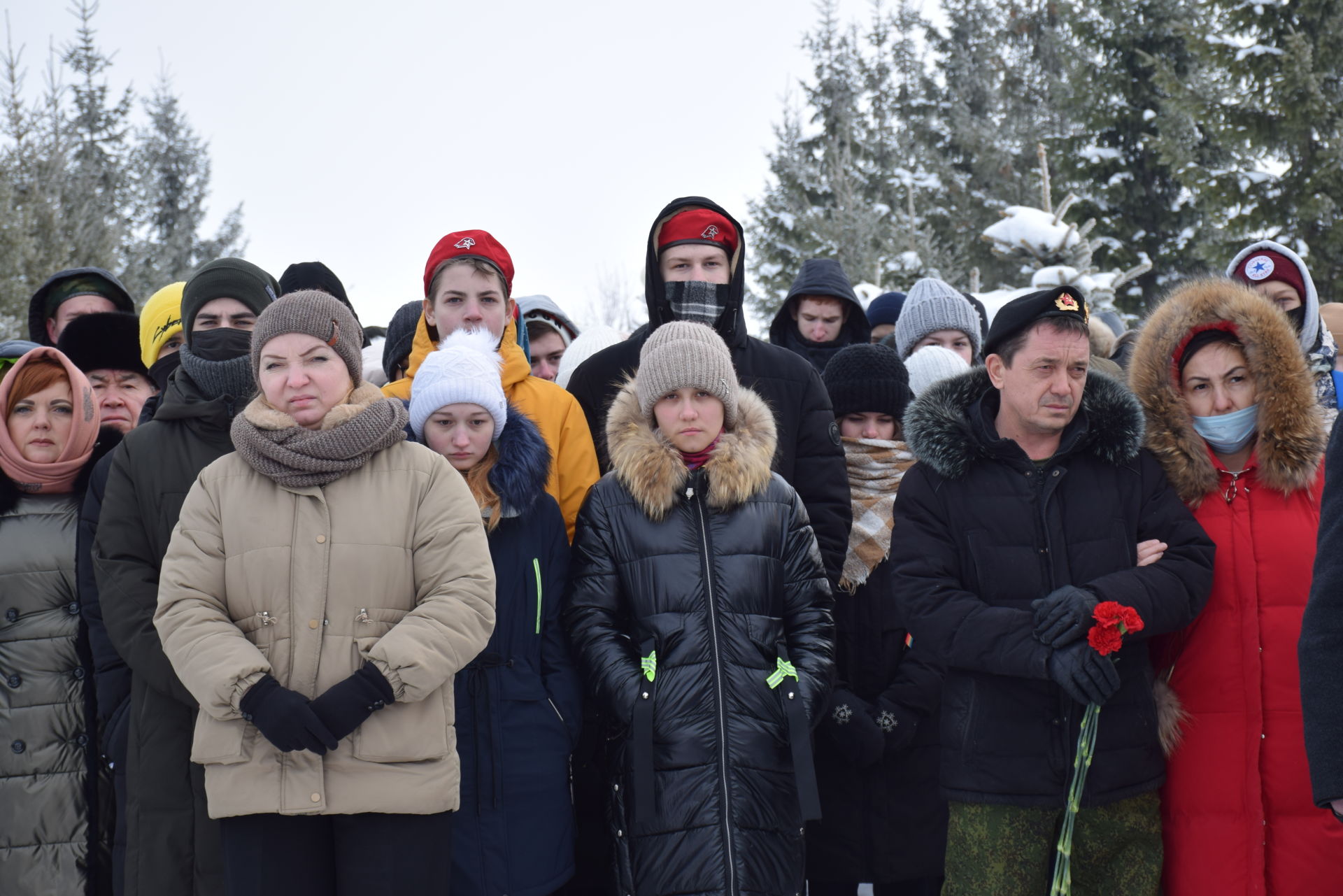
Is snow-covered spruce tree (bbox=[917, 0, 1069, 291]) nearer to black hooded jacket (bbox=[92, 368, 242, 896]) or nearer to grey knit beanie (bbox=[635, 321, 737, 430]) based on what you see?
grey knit beanie (bbox=[635, 321, 737, 430])

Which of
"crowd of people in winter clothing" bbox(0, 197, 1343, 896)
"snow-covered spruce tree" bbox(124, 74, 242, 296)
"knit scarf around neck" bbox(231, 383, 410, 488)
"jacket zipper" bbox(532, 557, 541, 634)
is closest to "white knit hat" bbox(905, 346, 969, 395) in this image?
"crowd of people in winter clothing" bbox(0, 197, 1343, 896)

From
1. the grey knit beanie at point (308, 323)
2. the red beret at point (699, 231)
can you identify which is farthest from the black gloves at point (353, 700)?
the red beret at point (699, 231)

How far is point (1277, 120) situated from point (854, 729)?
1273 cm

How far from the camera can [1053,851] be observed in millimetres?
3094

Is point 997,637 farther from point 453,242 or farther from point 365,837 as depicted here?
point 453,242

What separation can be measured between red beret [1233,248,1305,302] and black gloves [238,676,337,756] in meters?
3.96

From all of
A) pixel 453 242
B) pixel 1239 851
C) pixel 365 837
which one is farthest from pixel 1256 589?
pixel 453 242

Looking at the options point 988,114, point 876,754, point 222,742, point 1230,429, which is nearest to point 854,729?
point 876,754

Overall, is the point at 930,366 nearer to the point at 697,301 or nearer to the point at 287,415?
the point at 697,301

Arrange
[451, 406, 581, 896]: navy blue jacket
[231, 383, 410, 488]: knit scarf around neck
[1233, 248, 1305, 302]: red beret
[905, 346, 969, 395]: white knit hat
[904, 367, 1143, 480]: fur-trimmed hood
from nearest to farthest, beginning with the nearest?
[231, 383, 410, 488]: knit scarf around neck → [451, 406, 581, 896]: navy blue jacket → [904, 367, 1143, 480]: fur-trimmed hood → [1233, 248, 1305, 302]: red beret → [905, 346, 969, 395]: white knit hat

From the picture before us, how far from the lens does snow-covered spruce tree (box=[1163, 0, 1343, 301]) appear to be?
1268 centimetres

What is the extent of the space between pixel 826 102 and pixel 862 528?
2252cm

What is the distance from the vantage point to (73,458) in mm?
3633

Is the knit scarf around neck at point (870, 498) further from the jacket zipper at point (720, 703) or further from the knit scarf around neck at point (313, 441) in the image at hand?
the knit scarf around neck at point (313, 441)
